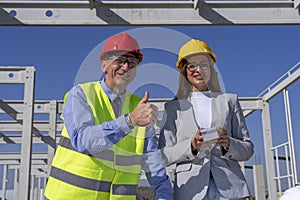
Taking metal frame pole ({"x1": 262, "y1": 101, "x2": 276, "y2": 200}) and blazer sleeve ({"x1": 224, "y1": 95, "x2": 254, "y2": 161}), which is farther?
metal frame pole ({"x1": 262, "y1": 101, "x2": 276, "y2": 200})

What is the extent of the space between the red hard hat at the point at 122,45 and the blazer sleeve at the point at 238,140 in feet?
1.76

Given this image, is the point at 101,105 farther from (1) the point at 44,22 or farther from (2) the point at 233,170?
(1) the point at 44,22

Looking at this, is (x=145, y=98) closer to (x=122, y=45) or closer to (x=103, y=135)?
(x=103, y=135)

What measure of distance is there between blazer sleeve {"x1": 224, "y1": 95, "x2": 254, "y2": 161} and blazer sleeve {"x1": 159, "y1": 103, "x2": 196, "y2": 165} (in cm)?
18

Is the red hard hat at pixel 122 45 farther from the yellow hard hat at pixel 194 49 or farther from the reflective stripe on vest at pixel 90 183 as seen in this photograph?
the reflective stripe on vest at pixel 90 183

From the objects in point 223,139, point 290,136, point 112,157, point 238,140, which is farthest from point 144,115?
point 290,136

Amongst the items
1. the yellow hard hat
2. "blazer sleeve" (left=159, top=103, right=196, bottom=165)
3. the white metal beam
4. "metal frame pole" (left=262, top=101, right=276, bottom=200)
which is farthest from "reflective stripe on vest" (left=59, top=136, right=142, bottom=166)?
"metal frame pole" (left=262, top=101, right=276, bottom=200)

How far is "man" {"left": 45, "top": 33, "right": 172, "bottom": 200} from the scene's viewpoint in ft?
5.04

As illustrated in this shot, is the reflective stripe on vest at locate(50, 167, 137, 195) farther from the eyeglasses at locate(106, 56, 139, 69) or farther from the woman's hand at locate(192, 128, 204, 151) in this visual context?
the eyeglasses at locate(106, 56, 139, 69)

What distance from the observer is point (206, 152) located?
183cm

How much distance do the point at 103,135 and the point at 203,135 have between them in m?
0.43

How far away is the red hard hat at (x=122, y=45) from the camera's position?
1.80 meters

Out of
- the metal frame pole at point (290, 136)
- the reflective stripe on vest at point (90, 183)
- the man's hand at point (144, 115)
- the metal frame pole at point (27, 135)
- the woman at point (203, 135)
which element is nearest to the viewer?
the man's hand at point (144, 115)

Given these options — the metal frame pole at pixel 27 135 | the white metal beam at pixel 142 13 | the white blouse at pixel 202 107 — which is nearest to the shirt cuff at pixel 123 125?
the white blouse at pixel 202 107
